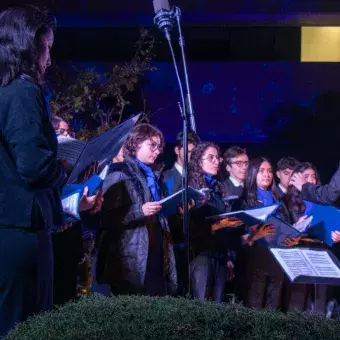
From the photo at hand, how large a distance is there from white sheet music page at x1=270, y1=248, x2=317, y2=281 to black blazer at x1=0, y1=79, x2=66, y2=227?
8.90 ft

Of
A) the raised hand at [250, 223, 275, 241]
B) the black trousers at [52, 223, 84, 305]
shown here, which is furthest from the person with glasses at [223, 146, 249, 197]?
the black trousers at [52, 223, 84, 305]

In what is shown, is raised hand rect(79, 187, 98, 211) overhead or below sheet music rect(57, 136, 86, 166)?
below

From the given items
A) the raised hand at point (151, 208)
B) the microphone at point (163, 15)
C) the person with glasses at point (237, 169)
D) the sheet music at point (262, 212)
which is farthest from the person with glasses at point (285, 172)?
the microphone at point (163, 15)

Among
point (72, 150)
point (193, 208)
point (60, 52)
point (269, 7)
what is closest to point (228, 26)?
point (269, 7)

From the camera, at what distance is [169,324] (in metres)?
1.62

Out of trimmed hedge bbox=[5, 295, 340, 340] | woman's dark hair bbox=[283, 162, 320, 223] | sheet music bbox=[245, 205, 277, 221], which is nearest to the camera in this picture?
trimmed hedge bbox=[5, 295, 340, 340]

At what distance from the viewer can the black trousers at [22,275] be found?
6.75 feet

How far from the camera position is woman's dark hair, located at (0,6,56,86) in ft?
7.35

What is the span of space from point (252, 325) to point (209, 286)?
3432mm

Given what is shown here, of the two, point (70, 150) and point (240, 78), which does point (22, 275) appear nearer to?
point (70, 150)

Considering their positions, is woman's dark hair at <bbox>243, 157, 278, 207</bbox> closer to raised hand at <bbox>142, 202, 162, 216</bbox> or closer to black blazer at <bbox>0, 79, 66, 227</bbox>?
raised hand at <bbox>142, 202, 162, 216</bbox>

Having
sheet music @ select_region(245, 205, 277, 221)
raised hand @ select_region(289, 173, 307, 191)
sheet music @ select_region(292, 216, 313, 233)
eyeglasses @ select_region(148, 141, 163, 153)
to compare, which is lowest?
sheet music @ select_region(292, 216, 313, 233)

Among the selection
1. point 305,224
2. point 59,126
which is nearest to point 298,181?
point 305,224

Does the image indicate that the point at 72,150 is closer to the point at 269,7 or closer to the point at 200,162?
the point at 200,162
